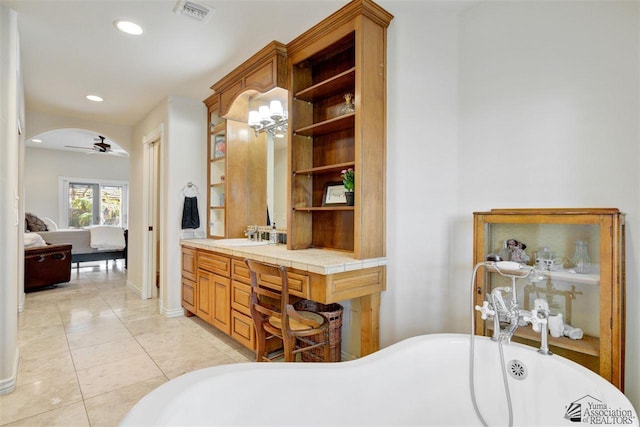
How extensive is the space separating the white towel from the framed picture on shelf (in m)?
5.69

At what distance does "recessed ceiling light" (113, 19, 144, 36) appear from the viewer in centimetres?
239

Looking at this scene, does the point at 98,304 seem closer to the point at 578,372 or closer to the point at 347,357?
the point at 347,357

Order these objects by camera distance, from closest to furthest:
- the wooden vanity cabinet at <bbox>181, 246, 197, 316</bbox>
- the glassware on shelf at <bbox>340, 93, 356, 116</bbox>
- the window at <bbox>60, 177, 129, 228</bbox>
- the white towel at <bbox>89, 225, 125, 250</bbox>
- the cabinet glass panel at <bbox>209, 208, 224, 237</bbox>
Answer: the glassware on shelf at <bbox>340, 93, 356, 116</bbox> < the wooden vanity cabinet at <bbox>181, 246, 197, 316</bbox> < the cabinet glass panel at <bbox>209, 208, 224, 237</bbox> < the white towel at <bbox>89, 225, 125, 250</bbox> < the window at <bbox>60, 177, 129, 228</bbox>

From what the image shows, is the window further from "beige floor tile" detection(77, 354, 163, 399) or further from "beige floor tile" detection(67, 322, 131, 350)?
"beige floor tile" detection(77, 354, 163, 399)

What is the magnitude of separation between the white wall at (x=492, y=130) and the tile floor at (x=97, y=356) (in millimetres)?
1696

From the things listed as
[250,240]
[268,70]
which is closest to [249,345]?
[250,240]

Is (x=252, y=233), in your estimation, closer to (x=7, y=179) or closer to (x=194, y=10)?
(x=7, y=179)

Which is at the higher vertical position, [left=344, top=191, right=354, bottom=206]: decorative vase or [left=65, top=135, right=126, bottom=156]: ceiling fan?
[left=65, top=135, right=126, bottom=156]: ceiling fan

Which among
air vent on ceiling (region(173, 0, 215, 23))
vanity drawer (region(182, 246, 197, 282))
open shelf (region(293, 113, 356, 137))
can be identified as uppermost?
air vent on ceiling (region(173, 0, 215, 23))

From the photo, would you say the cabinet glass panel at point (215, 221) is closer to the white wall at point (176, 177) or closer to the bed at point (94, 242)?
the white wall at point (176, 177)

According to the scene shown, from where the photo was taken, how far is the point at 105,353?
2.77 metres

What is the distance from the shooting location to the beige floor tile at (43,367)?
2.36 metres

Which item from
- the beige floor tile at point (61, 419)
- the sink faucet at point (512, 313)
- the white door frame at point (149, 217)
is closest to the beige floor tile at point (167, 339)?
the beige floor tile at point (61, 419)

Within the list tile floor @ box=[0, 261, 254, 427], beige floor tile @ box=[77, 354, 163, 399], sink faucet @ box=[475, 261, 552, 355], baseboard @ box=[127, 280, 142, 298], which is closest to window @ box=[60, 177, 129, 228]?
baseboard @ box=[127, 280, 142, 298]
